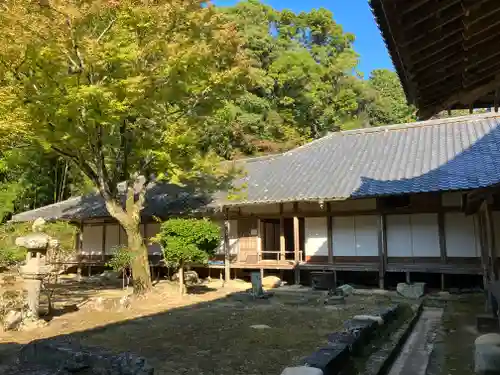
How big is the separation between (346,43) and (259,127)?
13.3 meters

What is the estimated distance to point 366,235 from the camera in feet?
52.5

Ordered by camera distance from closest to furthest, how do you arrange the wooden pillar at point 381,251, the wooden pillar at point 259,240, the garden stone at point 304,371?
the garden stone at point 304,371 → the wooden pillar at point 381,251 → the wooden pillar at point 259,240

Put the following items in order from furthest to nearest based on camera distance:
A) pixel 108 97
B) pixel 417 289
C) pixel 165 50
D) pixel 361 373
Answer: pixel 417 289 < pixel 165 50 < pixel 108 97 < pixel 361 373

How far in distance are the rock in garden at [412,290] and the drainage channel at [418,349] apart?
112 inches

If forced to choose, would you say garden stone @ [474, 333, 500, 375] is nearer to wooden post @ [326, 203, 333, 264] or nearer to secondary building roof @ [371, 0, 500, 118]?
secondary building roof @ [371, 0, 500, 118]

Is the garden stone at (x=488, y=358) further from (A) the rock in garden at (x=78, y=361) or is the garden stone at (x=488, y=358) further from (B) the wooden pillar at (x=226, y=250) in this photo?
(B) the wooden pillar at (x=226, y=250)

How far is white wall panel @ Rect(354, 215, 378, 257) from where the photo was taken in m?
15.8

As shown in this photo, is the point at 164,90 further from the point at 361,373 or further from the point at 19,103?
the point at 361,373

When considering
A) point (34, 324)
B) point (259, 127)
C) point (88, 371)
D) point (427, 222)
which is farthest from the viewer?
point (259, 127)

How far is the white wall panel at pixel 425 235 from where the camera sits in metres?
14.9

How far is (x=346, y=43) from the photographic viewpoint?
3950 cm

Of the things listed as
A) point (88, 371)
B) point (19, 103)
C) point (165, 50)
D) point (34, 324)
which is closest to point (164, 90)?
point (165, 50)

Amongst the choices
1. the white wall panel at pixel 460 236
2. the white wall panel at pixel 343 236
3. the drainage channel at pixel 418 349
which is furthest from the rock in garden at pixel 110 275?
the drainage channel at pixel 418 349

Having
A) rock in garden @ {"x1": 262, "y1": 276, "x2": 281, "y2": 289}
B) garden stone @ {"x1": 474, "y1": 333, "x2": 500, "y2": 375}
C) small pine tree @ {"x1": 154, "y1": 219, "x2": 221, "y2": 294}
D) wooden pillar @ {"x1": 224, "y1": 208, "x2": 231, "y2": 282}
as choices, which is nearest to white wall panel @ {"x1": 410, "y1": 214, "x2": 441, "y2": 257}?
rock in garden @ {"x1": 262, "y1": 276, "x2": 281, "y2": 289}
